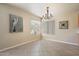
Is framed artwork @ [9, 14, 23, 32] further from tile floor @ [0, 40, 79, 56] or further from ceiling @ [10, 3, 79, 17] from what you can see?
tile floor @ [0, 40, 79, 56]

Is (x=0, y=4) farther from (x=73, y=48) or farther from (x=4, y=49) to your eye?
(x=73, y=48)

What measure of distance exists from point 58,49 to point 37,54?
0.52 m

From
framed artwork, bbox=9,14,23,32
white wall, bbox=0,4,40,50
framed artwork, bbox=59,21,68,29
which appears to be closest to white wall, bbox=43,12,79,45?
framed artwork, bbox=59,21,68,29

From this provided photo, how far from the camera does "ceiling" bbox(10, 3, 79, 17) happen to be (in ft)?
10.1

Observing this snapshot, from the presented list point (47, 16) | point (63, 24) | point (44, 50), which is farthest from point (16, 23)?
point (63, 24)

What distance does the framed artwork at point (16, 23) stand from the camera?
124 inches

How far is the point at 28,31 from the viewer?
10.7 feet

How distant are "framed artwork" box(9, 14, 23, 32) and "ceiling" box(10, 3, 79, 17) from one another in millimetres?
293

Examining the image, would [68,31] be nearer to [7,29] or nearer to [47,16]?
[47,16]

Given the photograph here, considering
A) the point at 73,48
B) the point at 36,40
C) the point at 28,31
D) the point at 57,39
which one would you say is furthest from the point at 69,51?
the point at 28,31

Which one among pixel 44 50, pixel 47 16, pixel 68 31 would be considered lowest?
pixel 44 50

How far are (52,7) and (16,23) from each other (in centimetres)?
97

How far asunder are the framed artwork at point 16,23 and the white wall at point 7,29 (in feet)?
0.26

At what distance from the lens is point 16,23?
3.20 meters
